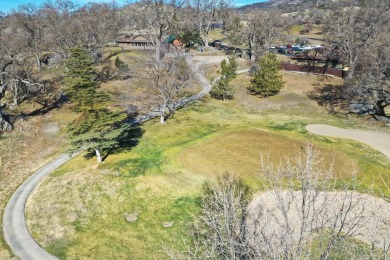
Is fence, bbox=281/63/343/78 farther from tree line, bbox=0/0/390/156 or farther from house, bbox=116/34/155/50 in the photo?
house, bbox=116/34/155/50

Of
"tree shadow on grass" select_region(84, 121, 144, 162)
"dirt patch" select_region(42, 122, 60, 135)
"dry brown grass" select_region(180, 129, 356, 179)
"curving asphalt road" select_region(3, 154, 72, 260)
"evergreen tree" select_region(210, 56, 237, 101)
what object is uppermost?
"evergreen tree" select_region(210, 56, 237, 101)

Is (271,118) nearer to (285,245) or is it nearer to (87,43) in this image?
(285,245)

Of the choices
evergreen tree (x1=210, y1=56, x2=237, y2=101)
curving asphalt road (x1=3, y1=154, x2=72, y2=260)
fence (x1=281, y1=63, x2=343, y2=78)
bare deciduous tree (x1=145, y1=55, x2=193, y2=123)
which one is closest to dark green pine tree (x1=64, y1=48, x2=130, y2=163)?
curving asphalt road (x1=3, y1=154, x2=72, y2=260)

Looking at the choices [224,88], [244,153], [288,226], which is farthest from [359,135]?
[288,226]

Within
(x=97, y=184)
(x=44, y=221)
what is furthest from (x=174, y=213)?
(x=44, y=221)

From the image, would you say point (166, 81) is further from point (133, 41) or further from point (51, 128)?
point (133, 41)

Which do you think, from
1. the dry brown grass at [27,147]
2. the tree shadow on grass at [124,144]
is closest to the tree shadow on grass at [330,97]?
the tree shadow on grass at [124,144]

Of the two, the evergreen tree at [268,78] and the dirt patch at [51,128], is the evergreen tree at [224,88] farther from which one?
the dirt patch at [51,128]
